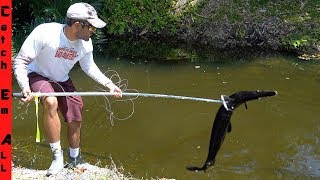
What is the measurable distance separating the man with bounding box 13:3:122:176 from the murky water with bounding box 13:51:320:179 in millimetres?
927

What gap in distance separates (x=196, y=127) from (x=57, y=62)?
267 centimetres

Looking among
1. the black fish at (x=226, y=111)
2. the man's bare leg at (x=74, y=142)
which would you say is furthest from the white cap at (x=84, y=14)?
the black fish at (x=226, y=111)

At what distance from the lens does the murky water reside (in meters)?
5.85

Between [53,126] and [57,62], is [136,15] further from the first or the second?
[53,126]

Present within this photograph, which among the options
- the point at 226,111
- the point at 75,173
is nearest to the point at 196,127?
the point at 226,111

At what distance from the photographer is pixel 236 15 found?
10.8 metres

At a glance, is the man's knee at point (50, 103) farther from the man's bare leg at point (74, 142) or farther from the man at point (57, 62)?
the man's bare leg at point (74, 142)

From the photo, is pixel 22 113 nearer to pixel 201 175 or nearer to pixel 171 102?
pixel 171 102

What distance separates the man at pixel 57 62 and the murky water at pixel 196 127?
93cm

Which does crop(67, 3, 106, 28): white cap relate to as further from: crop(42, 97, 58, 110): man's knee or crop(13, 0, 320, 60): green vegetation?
crop(13, 0, 320, 60): green vegetation

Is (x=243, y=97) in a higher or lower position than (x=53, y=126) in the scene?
higher

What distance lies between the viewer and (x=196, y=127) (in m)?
6.89

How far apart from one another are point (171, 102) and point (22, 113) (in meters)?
2.18

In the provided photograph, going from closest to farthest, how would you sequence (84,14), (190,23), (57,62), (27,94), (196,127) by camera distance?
1. (27,94)
2. (84,14)
3. (57,62)
4. (196,127)
5. (190,23)
